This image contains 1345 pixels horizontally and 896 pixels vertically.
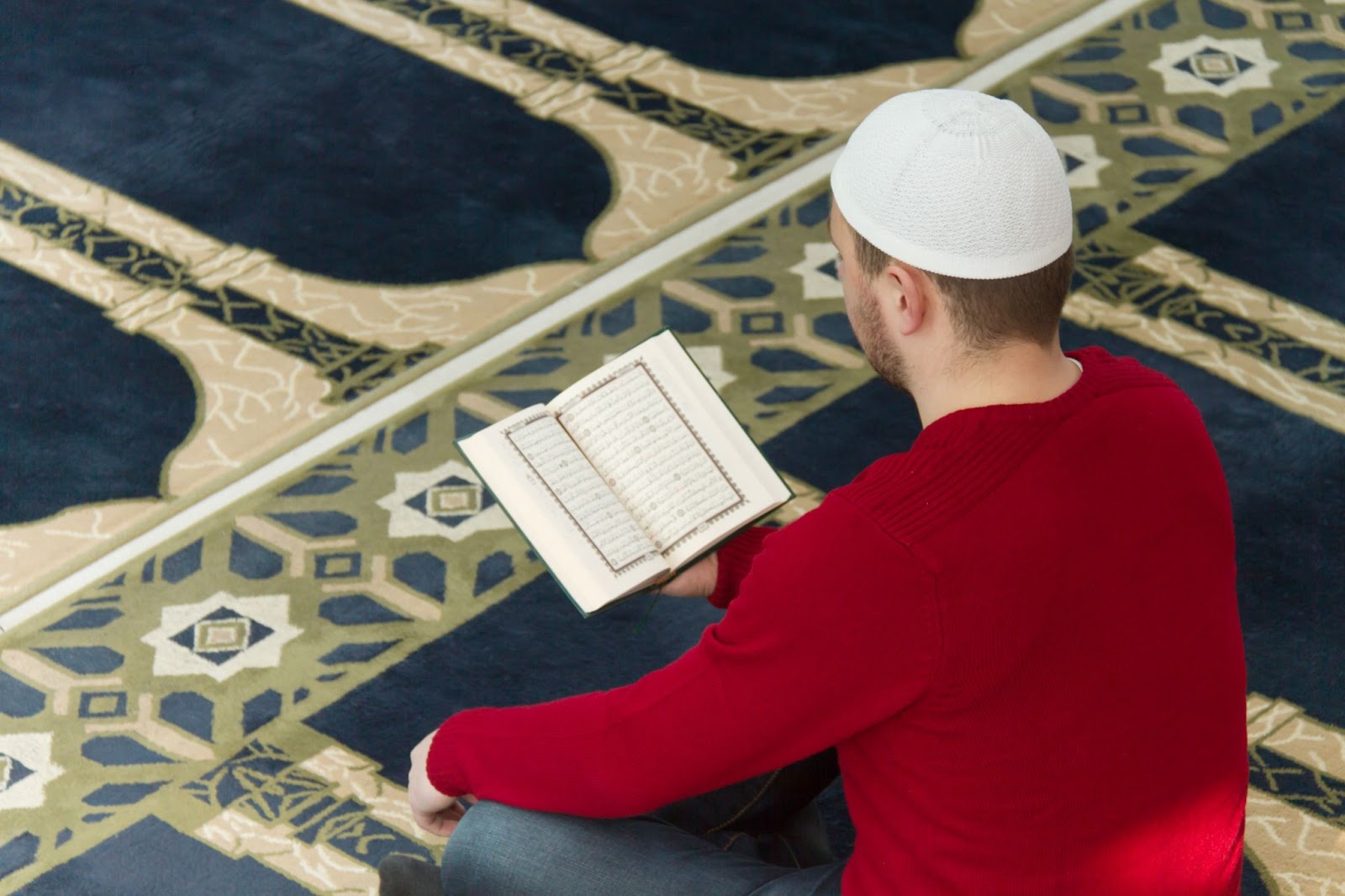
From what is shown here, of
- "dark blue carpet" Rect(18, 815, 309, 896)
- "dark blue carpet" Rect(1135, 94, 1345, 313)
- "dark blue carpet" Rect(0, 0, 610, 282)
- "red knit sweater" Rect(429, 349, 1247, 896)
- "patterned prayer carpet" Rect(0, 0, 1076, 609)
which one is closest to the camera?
"red knit sweater" Rect(429, 349, 1247, 896)

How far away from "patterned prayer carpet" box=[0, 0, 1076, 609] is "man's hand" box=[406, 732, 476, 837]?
1.00m

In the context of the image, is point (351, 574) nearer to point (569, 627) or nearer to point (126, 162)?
point (569, 627)

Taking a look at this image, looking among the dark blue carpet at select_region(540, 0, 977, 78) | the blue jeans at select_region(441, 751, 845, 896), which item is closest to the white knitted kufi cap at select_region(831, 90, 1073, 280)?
the blue jeans at select_region(441, 751, 845, 896)

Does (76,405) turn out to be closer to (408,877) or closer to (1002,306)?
(408,877)

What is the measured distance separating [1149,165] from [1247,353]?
55cm

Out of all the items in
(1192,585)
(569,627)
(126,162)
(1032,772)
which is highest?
(1192,585)

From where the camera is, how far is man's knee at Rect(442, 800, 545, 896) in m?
1.53

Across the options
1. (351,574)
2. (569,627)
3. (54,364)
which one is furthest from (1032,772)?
(54,364)

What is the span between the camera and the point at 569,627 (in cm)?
229

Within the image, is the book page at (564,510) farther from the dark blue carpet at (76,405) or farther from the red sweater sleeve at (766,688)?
the dark blue carpet at (76,405)

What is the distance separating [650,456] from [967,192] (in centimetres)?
51

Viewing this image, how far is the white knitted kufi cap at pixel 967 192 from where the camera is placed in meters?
1.36

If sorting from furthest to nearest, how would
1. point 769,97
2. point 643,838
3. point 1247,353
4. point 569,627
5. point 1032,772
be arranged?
point 769,97, point 1247,353, point 569,627, point 643,838, point 1032,772

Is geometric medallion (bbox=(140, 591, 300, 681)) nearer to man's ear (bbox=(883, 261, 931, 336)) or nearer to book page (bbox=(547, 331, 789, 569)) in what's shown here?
book page (bbox=(547, 331, 789, 569))
